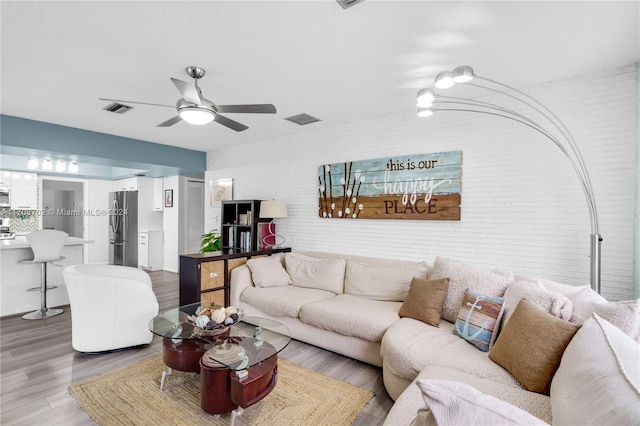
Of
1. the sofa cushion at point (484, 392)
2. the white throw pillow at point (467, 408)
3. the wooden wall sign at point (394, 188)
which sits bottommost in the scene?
the sofa cushion at point (484, 392)

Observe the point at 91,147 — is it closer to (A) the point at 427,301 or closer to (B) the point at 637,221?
(A) the point at 427,301

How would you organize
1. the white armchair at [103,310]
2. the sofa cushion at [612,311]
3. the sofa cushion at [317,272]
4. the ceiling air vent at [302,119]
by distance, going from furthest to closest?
the ceiling air vent at [302,119]
the sofa cushion at [317,272]
the white armchair at [103,310]
the sofa cushion at [612,311]

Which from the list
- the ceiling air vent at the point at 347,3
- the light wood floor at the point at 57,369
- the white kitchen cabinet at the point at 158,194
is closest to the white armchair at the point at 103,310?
the light wood floor at the point at 57,369

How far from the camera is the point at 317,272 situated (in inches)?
149

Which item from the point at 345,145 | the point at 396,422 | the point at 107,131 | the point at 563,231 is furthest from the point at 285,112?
the point at 396,422

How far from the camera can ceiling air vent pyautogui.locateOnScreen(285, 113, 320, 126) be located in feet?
13.0

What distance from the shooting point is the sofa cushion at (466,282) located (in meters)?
2.46

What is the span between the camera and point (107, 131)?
4.54m

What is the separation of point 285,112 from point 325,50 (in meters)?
1.50

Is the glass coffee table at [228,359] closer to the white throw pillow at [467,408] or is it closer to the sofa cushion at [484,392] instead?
the sofa cushion at [484,392]

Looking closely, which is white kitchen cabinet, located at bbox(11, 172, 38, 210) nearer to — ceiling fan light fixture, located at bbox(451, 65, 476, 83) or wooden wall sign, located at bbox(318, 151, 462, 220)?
wooden wall sign, located at bbox(318, 151, 462, 220)

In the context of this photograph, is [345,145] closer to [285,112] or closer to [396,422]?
[285,112]

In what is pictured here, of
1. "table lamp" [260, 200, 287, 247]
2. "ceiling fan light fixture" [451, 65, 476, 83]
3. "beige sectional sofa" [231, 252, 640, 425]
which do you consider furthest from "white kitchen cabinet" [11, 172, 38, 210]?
"ceiling fan light fixture" [451, 65, 476, 83]

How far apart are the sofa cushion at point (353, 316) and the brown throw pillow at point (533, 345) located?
3.03ft
